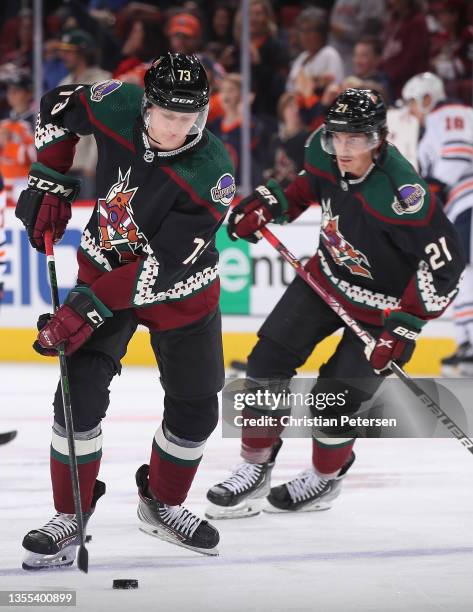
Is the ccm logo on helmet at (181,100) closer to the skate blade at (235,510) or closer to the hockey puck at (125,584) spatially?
the hockey puck at (125,584)

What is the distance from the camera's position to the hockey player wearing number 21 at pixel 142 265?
2844mm

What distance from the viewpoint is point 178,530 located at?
3.16 meters

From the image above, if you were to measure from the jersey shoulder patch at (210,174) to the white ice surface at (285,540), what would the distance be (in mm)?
859

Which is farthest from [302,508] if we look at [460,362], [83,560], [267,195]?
[460,362]

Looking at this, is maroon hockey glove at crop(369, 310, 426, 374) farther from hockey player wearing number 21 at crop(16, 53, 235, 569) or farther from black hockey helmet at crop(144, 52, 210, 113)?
black hockey helmet at crop(144, 52, 210, 113)

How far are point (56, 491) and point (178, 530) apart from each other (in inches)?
13.6

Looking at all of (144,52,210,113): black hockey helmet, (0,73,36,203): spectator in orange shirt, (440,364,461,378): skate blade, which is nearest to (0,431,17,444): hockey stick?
(144,52,210,113): black hockey helmet

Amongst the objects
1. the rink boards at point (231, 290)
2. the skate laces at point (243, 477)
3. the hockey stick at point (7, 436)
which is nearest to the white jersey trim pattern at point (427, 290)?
the skate laces at point (243, 477)

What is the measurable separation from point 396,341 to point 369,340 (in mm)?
128

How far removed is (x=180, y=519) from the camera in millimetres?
3168

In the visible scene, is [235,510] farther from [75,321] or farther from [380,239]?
[75,321]

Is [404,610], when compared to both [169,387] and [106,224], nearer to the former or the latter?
[169,387]

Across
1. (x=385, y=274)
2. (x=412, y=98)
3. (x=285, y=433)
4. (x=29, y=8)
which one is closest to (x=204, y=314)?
(x=385, y=274)

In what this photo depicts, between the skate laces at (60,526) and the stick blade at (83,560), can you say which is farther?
the skate laces at (60,526)
